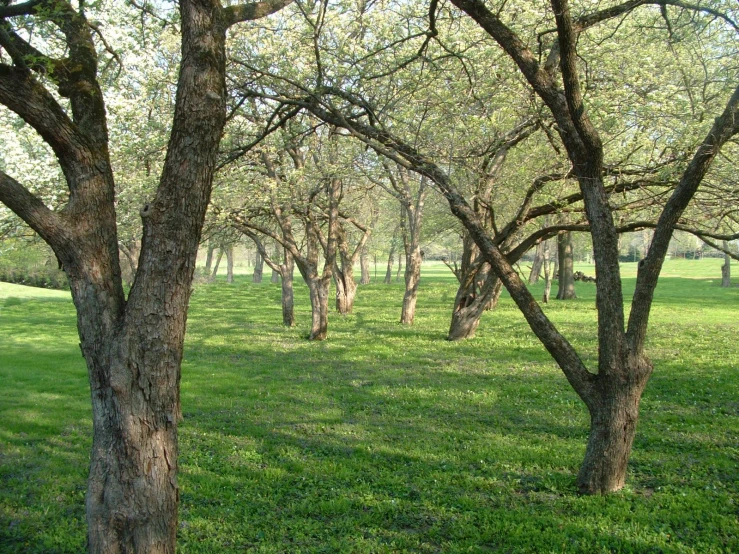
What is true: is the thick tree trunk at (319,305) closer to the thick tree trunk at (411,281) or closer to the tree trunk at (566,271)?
the thick tree trunk at (411,281)

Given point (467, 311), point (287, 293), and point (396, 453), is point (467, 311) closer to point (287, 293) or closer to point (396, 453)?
point (287, 293)

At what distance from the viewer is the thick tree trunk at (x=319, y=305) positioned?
18547 millimetres

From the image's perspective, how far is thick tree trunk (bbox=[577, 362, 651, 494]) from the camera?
19.5 ft

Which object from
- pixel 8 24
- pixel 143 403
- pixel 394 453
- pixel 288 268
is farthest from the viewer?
pixel 288 268

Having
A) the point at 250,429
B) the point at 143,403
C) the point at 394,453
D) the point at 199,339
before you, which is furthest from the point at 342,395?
the point at 199,339

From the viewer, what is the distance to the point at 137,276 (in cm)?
395

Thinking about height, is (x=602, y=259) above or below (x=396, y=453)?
above

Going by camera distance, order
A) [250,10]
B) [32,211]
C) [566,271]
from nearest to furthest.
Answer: [32,211] → [250,10] → [566,271]

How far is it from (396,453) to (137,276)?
5.00 meters

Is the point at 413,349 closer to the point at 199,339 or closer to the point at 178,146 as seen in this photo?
the point at 199,339

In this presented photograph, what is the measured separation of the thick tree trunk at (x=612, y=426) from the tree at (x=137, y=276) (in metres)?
4.19

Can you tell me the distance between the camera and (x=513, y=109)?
1094cm

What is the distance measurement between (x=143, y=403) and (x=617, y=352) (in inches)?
175

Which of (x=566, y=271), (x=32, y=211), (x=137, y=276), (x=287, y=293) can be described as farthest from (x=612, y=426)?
(x=566, y=271)
